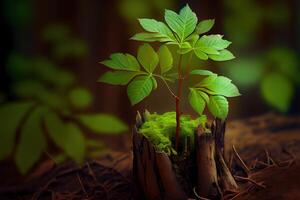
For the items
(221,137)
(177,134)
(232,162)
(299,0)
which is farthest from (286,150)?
(299,0)

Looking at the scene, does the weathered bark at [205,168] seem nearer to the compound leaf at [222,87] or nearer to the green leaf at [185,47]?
the compound leaf at [222,87]

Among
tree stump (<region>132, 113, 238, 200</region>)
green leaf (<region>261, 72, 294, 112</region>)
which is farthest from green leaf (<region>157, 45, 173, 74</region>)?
green leaf (<region>261, 72, 294, 112</region>)

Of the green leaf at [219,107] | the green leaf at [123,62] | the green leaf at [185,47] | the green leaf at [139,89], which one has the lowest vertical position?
the green leaf at [219,107]

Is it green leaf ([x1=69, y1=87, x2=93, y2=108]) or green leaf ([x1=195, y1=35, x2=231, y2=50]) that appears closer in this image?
green leaf ([x1=195, y1=35, x2=231, y2=50])

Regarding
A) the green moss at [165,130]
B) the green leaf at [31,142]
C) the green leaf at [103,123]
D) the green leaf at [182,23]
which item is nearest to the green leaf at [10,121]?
the green leaf at [31,142]

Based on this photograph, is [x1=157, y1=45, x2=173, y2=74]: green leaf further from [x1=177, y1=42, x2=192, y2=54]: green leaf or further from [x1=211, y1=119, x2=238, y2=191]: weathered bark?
[x1=211, y1=119, x2=238, y2=191]: weathered bark
